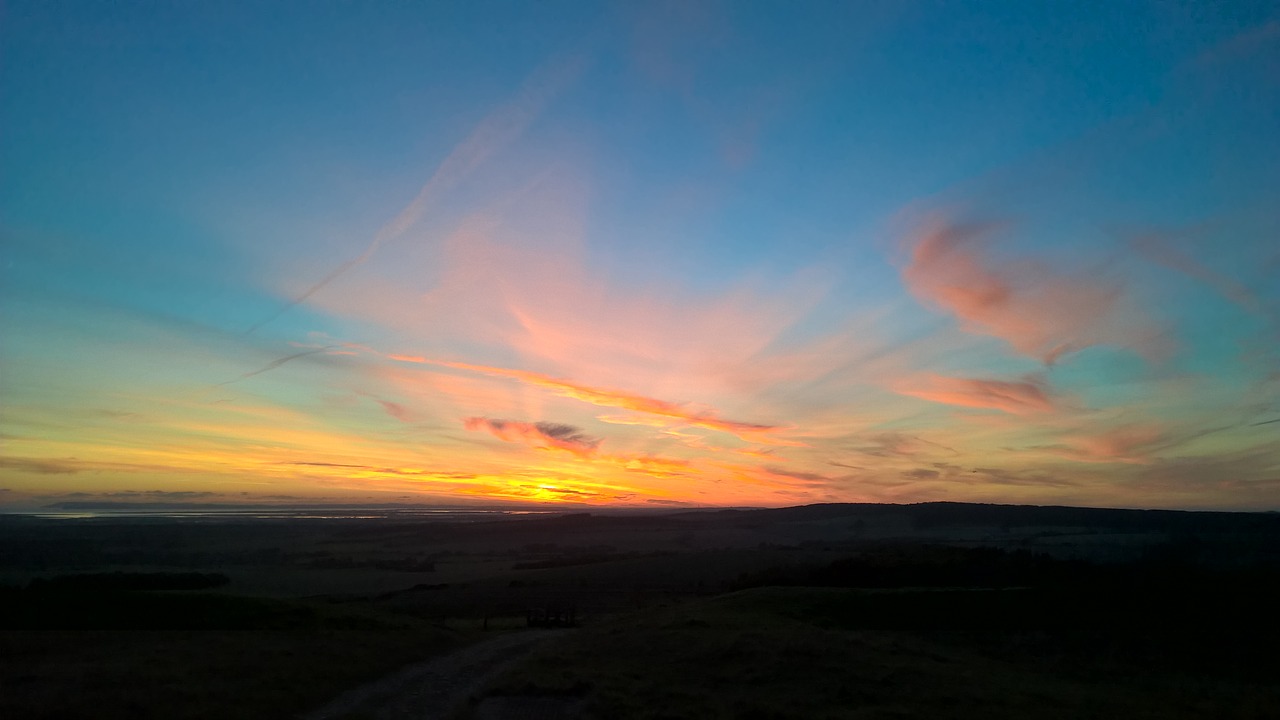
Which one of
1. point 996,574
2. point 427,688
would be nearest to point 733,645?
point 427,688

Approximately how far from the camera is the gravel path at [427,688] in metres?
18.2

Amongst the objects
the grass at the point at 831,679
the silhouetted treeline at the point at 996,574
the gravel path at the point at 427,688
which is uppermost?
the silhouetted treeline at the point at 996,574

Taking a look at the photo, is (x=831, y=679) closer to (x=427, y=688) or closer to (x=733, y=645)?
(x=733, y=645)

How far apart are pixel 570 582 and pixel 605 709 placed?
52.8m

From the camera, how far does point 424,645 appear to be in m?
30.0

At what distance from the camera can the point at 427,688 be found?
70.7 feet

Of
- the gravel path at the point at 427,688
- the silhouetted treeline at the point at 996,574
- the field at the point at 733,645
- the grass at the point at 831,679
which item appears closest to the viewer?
the gravel path at the point at 427,688

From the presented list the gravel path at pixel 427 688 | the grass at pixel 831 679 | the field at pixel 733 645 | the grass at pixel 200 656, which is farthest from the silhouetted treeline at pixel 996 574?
the grass at pixel 200 656

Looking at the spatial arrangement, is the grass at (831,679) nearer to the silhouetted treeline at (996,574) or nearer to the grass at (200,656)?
the grass at (200,656)

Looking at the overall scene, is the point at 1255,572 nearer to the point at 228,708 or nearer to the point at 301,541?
the point at 228,708

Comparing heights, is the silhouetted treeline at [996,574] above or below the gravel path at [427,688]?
above

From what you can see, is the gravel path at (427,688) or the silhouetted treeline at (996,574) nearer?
the gravel path at (427,688)

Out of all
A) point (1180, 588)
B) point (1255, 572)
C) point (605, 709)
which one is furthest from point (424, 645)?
point (1255, 572)

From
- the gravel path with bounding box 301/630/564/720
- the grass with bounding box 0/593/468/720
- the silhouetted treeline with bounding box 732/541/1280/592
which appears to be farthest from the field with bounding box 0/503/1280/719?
the gravel path with bounding box 301/630/564/720
